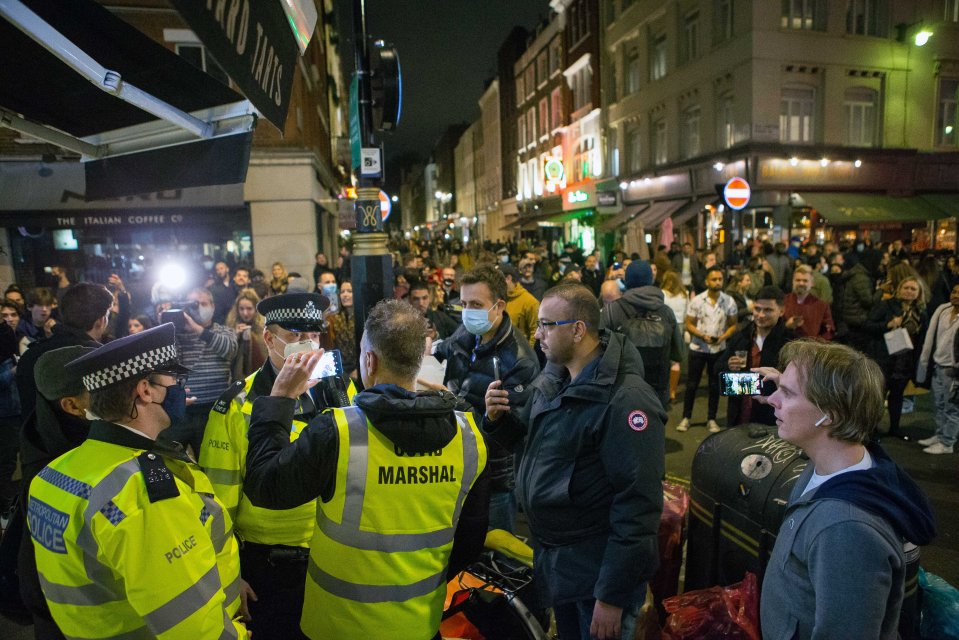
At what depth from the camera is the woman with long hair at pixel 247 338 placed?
19.1 ft

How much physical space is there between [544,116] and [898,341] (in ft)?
125

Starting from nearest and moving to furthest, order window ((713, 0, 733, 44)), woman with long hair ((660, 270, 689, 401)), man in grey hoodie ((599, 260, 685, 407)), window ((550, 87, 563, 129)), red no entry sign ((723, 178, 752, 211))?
man in grey hoodie ((599, 260, 685, 407)), woman with long hair ((660, 270, 689, 401)), red no entry sign ((723, 178, 752, 211)), window ((713, 0, 733, 44)), window ((550, 87, 563, 129))

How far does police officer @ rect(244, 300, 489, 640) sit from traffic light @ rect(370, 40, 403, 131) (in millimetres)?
4911

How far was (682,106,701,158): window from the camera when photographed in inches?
938

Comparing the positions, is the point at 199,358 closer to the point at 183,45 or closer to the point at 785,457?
the point at 785,457

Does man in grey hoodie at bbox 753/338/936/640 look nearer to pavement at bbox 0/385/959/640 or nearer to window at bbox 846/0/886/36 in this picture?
pavement at bbox 0/385/959/640

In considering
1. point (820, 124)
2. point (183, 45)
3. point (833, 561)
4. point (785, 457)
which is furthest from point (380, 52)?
point (820, 124)

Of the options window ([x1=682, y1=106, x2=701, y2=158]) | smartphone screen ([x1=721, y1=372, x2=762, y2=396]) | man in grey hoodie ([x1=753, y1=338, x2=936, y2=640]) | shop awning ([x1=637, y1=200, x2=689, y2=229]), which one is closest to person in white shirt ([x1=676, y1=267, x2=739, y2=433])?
smartphone screen ([x1=721, y1=372, x2=762, y2=396])

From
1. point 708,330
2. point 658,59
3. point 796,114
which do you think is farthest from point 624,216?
point 708,330

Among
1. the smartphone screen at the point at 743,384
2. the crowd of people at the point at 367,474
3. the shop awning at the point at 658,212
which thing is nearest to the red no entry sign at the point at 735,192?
the shop awning at the point at 658,212

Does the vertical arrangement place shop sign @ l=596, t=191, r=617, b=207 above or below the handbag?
above

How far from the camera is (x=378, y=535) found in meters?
2.06

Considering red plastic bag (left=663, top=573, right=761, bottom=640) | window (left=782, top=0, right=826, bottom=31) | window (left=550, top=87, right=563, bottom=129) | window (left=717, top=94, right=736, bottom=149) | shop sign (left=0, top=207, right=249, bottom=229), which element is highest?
window (left=550, top=87, right=563, bottom=129)

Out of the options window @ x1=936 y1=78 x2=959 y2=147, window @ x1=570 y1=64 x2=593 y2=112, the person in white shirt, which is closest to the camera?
the person in white shirt
